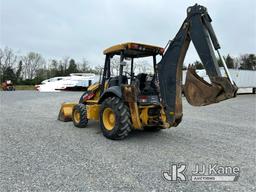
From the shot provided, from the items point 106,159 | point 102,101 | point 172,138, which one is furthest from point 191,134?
point 106,159

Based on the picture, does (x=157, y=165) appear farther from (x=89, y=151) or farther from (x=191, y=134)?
(x=191, y=134)

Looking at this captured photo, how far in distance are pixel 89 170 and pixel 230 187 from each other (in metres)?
2.10

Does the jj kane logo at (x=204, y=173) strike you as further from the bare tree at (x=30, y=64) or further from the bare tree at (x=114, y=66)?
the bare tree at (x=30, y=64)

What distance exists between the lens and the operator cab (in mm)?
5508

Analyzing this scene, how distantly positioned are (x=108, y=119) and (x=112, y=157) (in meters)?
1.60

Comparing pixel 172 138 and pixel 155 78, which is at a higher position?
pixel 155 78

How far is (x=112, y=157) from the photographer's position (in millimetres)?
4262

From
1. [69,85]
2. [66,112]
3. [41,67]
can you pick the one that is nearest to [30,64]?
[41,67]

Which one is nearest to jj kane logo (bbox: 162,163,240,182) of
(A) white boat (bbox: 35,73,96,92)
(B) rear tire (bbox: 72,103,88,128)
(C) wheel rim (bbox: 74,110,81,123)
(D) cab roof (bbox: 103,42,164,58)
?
(D) cab roof (bbox: 103,42,164,58)

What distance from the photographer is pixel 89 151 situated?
4.61 m

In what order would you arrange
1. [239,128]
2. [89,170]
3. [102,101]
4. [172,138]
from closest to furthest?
[89,170]
[172,138]
[102,101]
[239,128]

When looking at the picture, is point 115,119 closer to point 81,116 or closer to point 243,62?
point 81,116

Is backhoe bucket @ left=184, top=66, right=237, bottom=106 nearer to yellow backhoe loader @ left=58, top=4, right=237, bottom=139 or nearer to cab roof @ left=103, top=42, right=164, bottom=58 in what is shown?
yellow backhoe loader @ left=58, top=4, right=237, bottom=139

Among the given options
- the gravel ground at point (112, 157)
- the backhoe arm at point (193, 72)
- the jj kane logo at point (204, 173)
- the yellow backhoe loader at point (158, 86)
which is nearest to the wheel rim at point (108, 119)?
→ the yellow backhoe loader at point (158, 86)
